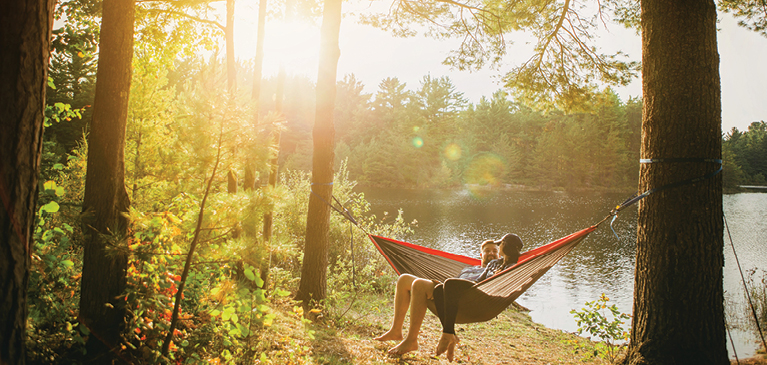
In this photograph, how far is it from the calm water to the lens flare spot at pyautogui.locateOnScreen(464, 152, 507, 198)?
29.9 feet

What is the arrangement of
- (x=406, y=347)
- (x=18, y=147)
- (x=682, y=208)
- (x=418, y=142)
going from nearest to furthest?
(x=18, y=147) → (x=682, y=208) → (x=406, y=347) → (x=418, y=142)

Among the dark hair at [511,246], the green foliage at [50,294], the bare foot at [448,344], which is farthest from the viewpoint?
the dark hair at [511,246]

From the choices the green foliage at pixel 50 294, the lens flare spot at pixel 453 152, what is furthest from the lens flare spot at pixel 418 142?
the green foliage at pixel 50 294

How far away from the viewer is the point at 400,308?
7.16 feet

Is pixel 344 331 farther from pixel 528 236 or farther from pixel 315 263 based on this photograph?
pixel 528 236

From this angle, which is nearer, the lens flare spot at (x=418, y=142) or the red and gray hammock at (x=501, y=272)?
the red and gray hammock at (x=501, y=272)

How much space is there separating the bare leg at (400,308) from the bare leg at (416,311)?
61 millimetres

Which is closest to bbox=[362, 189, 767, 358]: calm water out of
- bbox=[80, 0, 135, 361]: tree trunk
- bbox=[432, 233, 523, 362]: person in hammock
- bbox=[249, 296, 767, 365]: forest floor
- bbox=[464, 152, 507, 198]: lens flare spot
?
bbox=[249, 296, 767, 365]: forest floor

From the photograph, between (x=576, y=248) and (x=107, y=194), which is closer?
(x=107, y=194)

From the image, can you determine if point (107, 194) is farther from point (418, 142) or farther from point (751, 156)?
point (751, 156)

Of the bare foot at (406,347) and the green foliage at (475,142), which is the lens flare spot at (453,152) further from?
the bare foot at (406,347)

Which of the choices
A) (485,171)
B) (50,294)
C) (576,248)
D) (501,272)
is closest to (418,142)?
(485,171)

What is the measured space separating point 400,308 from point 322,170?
124 cm

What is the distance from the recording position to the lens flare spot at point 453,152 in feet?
Answer: 92.0
